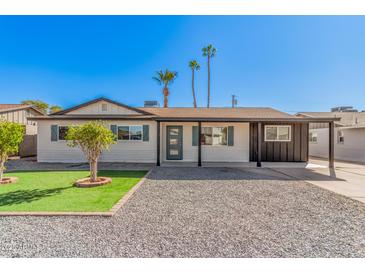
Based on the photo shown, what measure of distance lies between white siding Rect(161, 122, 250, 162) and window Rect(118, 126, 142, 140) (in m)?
1.42

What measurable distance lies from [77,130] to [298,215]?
6395 millimetres

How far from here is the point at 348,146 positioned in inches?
541

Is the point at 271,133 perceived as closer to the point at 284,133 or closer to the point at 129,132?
the point at 284,133

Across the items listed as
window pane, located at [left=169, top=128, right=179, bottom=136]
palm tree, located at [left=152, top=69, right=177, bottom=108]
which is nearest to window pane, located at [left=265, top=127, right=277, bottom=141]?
window pane, located at [left=169, top=128, right=179, bottom=136]

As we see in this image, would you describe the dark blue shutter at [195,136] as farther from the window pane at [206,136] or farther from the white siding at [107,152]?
the white siding at [107,152]

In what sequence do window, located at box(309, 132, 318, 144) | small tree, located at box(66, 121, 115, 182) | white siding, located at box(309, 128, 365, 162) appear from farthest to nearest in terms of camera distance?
window, located at box(309, 132, 318, 144), white siding, located at box(309, 128, 365, 162), small tree, located at box(66, 121, 115, 182)

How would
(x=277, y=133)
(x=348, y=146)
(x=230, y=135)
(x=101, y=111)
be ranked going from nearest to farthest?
(x=230, y=135) → (x=277, y=133) → (x=101, y=111) → (x=348, y=146)

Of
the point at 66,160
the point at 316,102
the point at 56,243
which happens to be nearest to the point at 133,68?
the point at 66,160

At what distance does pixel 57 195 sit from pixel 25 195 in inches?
33.4

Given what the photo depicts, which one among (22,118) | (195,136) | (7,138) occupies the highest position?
(22,118)

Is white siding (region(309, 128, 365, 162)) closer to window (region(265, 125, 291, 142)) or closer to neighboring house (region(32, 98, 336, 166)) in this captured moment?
neighboring house (region(32, 98, 336, 166))

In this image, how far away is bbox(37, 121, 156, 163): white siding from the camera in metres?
11.4

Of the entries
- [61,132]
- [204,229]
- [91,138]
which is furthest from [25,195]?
[61,132]
